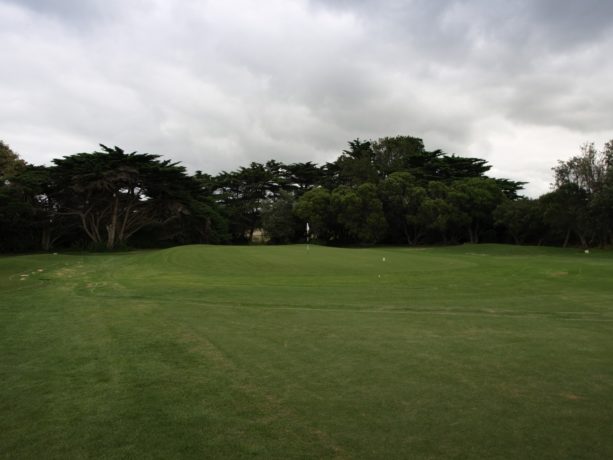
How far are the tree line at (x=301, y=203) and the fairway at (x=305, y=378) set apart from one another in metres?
24.7

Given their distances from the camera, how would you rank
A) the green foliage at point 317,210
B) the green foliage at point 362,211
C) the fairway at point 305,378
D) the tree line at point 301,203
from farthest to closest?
the green foliage at point 317,210
the green foliage at point 362,211
the tree line at point 301,203
the fairway at point 305,378

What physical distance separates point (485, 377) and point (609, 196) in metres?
36.1

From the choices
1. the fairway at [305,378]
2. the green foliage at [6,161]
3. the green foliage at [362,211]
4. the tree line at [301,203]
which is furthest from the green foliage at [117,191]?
the fairway at [305,378]

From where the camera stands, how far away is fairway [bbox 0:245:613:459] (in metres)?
3.65

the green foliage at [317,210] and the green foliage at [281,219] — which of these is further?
the green foliage at [281,219]

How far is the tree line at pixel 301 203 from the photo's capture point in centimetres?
4144

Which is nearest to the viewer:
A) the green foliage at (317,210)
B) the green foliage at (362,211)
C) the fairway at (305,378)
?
the fairway at (305,378)

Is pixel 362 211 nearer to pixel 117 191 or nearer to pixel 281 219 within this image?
pixel 281 219

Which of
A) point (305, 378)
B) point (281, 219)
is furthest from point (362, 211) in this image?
point (305, 378)

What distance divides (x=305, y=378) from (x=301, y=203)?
53.1 metres

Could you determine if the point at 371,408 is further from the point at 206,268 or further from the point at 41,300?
the point at 206,268

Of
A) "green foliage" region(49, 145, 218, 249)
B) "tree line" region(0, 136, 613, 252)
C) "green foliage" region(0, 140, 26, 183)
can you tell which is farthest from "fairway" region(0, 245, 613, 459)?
"green foliage" region(49, 145, 218, 249)

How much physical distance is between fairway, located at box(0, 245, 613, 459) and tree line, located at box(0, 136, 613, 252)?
24659 mm

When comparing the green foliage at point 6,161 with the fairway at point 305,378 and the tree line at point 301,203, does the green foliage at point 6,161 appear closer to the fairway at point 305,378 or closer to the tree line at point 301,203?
the tree line at point 301,203
